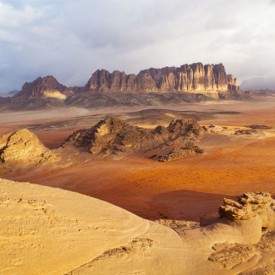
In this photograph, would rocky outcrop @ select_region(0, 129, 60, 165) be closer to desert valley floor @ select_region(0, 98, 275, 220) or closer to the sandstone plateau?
desert valley floor @ select_region(0, 98, 275, 220)

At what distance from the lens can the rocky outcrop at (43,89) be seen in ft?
326

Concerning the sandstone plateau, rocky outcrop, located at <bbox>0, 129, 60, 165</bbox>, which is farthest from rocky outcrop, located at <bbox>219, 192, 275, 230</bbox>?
rocky outcrop, located at <bbox>0, 129, 60, 165</bbox>

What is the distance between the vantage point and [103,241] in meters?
5.91

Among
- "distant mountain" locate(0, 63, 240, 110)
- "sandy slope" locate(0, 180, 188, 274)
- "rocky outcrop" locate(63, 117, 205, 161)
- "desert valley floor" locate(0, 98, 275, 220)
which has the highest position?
"distant mountain" locate(0, 63, 240, 110)

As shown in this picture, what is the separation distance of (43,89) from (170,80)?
35.9m

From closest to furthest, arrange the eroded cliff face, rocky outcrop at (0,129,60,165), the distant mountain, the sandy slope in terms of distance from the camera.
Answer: the sandy slope < rocky outcrop at (0,129,60,165) < the distant mountain < the eroded cliff face

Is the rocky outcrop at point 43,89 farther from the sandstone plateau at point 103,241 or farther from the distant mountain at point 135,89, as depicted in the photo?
the sandstone plateau at point 103,241

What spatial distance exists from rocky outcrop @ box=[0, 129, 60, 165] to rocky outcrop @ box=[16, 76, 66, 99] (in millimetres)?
79753

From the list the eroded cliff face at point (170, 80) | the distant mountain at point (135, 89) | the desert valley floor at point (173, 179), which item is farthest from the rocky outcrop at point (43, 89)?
the desert valley floor at point (173, 179)

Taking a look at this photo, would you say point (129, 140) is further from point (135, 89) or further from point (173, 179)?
point (135, 89)

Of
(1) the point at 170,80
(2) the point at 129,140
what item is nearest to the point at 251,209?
(2) the point at 129,140

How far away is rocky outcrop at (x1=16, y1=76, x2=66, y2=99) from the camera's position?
326 ft

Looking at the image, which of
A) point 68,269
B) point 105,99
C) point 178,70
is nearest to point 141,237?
point 68,269

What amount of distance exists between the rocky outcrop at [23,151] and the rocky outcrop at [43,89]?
7975cm
